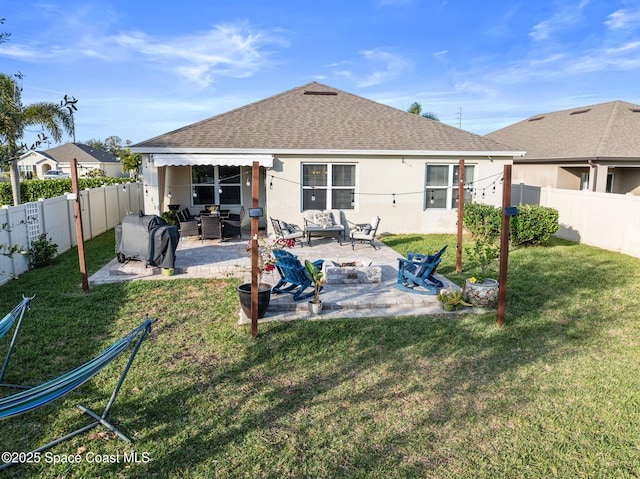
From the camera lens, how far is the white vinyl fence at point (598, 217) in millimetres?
13172

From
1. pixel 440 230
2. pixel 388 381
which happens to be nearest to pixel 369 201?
pixel 440 230

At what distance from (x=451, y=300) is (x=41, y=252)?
10.4m

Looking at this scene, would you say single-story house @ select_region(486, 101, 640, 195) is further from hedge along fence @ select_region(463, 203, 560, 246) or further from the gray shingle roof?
the gray shingle roof

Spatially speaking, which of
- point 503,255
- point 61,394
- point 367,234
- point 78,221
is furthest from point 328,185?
point 61,394

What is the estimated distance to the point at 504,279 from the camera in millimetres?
7410

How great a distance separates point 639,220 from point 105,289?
14.9 metres

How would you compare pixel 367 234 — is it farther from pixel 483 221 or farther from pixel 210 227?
pixel 210 227

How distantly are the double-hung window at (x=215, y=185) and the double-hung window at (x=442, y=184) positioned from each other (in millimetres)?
7657

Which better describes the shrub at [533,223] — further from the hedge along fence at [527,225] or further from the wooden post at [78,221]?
the wooden post at [78,221]

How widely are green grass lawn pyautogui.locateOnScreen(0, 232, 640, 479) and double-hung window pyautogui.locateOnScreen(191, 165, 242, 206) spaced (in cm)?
911

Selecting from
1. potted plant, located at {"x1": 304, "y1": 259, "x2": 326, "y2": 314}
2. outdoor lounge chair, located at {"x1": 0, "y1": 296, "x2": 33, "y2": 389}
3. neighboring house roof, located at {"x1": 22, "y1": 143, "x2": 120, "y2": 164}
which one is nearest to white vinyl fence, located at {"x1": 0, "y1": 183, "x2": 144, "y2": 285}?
outdoor lounge chair, located at {"x1": 0, "y1": 296, "x2": 33, "y2": 389}

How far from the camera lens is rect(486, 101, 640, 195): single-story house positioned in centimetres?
1911

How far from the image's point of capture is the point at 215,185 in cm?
1764

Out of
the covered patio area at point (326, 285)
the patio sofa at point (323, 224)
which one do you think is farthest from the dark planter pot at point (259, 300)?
the patio sofa at point (323, 224)
